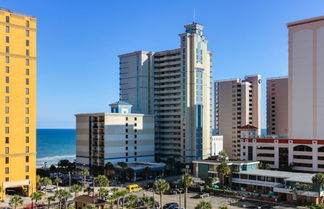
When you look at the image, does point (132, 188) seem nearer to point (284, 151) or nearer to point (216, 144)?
point (284, 151)

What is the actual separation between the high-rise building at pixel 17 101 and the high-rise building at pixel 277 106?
123m

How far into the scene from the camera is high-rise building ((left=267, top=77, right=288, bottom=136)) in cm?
17150

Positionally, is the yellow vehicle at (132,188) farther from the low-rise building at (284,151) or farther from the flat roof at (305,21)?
the flat roof at (305,21)

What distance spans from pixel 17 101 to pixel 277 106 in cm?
12783

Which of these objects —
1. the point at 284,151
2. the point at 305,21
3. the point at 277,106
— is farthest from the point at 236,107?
the point at 305,21

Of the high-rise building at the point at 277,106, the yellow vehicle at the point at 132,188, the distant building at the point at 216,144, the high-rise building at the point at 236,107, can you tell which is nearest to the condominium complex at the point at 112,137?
the yellow vehicle at the point at 132,188

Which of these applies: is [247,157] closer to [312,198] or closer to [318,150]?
[318,150]

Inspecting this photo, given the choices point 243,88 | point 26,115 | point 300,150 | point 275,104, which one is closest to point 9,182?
point 26,115

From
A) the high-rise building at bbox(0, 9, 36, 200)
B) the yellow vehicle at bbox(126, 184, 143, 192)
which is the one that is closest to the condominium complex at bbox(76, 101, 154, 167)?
the yellow vehicle at bbox(126, 184, 143, 192)

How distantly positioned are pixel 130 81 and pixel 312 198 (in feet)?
306

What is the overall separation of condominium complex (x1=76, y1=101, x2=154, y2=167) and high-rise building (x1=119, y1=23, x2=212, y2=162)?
43.1ft

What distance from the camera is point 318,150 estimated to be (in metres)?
108

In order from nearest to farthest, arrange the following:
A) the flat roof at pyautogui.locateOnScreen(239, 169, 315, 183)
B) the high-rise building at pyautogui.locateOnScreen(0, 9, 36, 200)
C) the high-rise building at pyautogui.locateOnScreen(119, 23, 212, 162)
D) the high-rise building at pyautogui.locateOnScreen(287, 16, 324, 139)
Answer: the flat roof at pyautogui.locateOnScreen(239, 169, 315, 183)
the high-rise building at pyautogui.locateOnScreen(0, 9, 36, 200)
the high-rise building at pyautogui.locateOnScreen(287, 16, 324, 139)
the high-rise building at pyautogui.locateOnScreen(119, 23, 212, 162)

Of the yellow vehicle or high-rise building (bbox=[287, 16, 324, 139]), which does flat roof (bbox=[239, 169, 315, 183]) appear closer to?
the yellow vehicle
